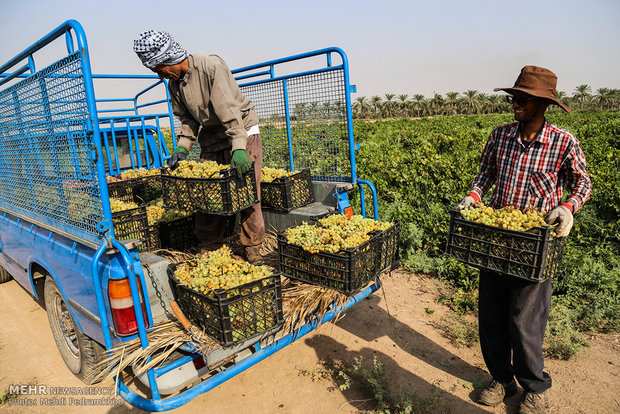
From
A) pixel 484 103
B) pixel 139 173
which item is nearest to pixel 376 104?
pixel 484 103

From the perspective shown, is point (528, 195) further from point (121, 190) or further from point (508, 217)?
point (121, 190)

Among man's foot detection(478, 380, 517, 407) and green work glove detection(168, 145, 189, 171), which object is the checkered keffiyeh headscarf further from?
man's foot detection(478, 380, 517, 407)

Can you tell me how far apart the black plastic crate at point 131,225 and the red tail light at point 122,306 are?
136 centimetres

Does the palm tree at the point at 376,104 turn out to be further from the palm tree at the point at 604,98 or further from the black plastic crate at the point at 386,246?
the black plastic crate at the point at 386,246

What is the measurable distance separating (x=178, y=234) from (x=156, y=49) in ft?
7.03

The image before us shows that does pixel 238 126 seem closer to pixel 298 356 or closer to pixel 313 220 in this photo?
pixel 313 220

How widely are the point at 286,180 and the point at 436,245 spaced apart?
2.95 m

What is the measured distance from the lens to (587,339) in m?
4.09

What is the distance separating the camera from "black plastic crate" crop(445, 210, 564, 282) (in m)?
2.40

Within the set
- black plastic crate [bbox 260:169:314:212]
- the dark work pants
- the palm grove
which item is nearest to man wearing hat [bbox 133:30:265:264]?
black plastic crate [bbox 260:169:314:212]

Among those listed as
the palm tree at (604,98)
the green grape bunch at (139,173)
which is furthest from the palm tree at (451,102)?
the green grape bunch at (139,173)

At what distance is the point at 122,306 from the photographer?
8.15 feet

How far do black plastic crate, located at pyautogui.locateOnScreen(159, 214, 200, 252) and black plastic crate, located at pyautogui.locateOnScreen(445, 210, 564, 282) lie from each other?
3.07 metres

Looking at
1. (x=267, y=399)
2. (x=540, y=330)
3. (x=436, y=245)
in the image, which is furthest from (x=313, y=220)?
(x=436, y=245)
